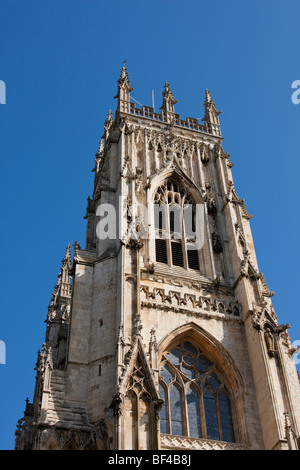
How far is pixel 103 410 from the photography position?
1956 cm

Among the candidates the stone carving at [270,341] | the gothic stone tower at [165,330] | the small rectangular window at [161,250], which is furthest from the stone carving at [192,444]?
the small rectangular window at [161,250]

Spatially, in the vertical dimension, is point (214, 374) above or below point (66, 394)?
above

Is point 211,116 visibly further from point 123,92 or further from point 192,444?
point 192,444

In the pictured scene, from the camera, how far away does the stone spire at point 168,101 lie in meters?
34.1

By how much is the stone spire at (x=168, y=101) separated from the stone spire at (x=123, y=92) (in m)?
1.94

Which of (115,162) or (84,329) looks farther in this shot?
(115,162)

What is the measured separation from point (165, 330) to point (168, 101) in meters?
15.9

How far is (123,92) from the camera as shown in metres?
33.6

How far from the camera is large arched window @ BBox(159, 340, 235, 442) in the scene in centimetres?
2073

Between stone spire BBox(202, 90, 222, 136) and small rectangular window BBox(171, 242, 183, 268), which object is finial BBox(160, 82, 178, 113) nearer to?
stone spire BBox(202, 90, 222, 136)

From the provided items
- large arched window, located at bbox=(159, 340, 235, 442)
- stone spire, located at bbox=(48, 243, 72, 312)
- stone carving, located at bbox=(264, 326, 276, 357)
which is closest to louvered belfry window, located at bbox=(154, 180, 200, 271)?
large arched window, located at bbox=(159, 340, 235, 442)

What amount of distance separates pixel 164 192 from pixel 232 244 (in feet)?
13.8
